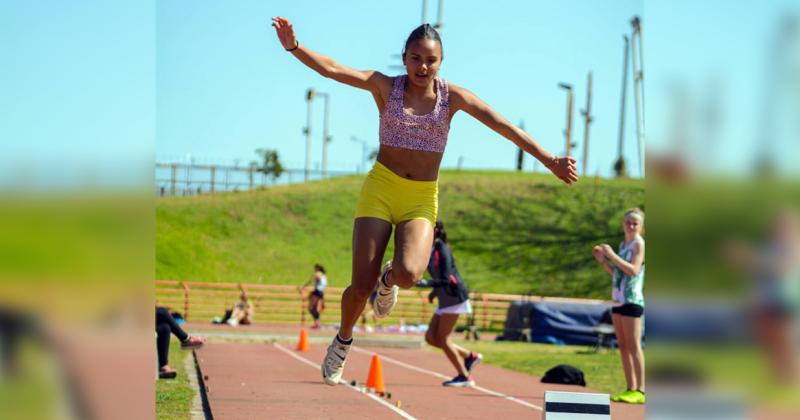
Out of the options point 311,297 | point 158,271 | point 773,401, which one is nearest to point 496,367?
point 311,297

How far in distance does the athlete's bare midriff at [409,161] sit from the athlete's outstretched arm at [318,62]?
1.83 ft

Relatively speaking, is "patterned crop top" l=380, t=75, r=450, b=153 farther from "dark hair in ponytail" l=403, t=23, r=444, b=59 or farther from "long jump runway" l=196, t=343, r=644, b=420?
"long jump runway" l=196, t=343, r=644, b=420

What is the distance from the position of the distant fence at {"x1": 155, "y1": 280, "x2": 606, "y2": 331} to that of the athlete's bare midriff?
28407 millimetres

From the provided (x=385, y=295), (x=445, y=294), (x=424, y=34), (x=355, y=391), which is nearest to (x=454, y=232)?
(x=445, y=294)

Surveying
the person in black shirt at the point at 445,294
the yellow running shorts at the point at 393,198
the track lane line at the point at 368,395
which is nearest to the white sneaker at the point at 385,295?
the yellow running shorts at the point at 393,198

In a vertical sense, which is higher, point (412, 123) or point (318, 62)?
point (318, 62)

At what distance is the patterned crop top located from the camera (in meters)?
7.86

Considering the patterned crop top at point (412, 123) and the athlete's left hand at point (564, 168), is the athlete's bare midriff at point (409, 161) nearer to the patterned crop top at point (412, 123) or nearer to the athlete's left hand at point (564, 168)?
the patterned crop top at point (412, 123)

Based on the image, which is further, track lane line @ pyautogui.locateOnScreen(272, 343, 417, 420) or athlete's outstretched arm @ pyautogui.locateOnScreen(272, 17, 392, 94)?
track lane line @ pyautogui.locateOnScreen(272, 343, 417, 420)

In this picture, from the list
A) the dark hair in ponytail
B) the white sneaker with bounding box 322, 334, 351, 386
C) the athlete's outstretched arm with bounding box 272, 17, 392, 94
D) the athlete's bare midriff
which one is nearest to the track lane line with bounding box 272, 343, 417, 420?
the white sneaker with bounding box 322, 334, 351, 386

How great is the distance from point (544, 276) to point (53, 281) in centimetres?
4677

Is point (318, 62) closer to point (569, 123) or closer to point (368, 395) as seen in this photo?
point (368, 395)

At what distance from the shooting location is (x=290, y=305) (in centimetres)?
4066

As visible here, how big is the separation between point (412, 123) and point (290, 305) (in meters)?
33.4
